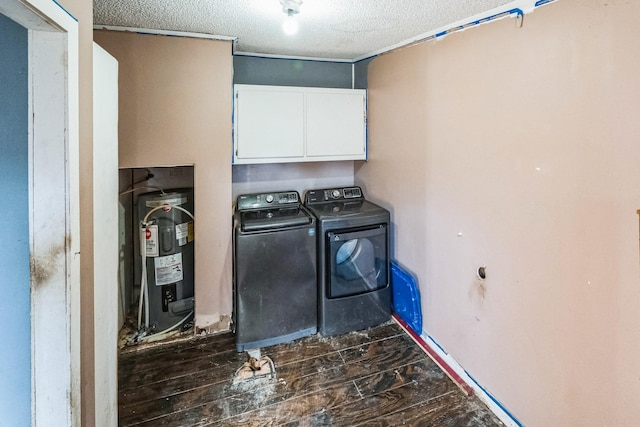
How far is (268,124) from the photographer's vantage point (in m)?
2.70

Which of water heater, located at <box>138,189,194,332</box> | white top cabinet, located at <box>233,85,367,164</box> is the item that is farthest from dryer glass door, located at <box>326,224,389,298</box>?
water heater, located at <box>138,189,194,332</box>

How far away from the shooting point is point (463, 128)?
6.59 feet

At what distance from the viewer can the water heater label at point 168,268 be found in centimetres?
262

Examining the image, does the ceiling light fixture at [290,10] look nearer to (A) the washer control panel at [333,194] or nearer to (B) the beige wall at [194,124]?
(B) the beige wall at [194,124]

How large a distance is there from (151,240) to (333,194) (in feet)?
5.03

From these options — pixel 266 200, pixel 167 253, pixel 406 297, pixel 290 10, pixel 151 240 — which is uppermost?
pixel 290 10

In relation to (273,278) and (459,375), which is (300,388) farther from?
(459,375)

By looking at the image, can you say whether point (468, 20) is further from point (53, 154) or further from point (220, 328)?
point (220, 328)

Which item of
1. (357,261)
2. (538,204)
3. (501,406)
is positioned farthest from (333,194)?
(501,406)

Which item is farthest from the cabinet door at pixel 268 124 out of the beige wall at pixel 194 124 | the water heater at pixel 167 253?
the water heater at pixel 167 253

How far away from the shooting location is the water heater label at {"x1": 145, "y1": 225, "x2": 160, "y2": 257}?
8.39ft

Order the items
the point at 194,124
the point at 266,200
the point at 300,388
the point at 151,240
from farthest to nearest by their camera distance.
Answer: the point at 266,200 < the point at 151,240 < the point at 194,124 < the point at 300,388

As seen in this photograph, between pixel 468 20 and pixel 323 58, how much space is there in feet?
4.78

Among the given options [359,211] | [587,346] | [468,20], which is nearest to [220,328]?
[359,211]
